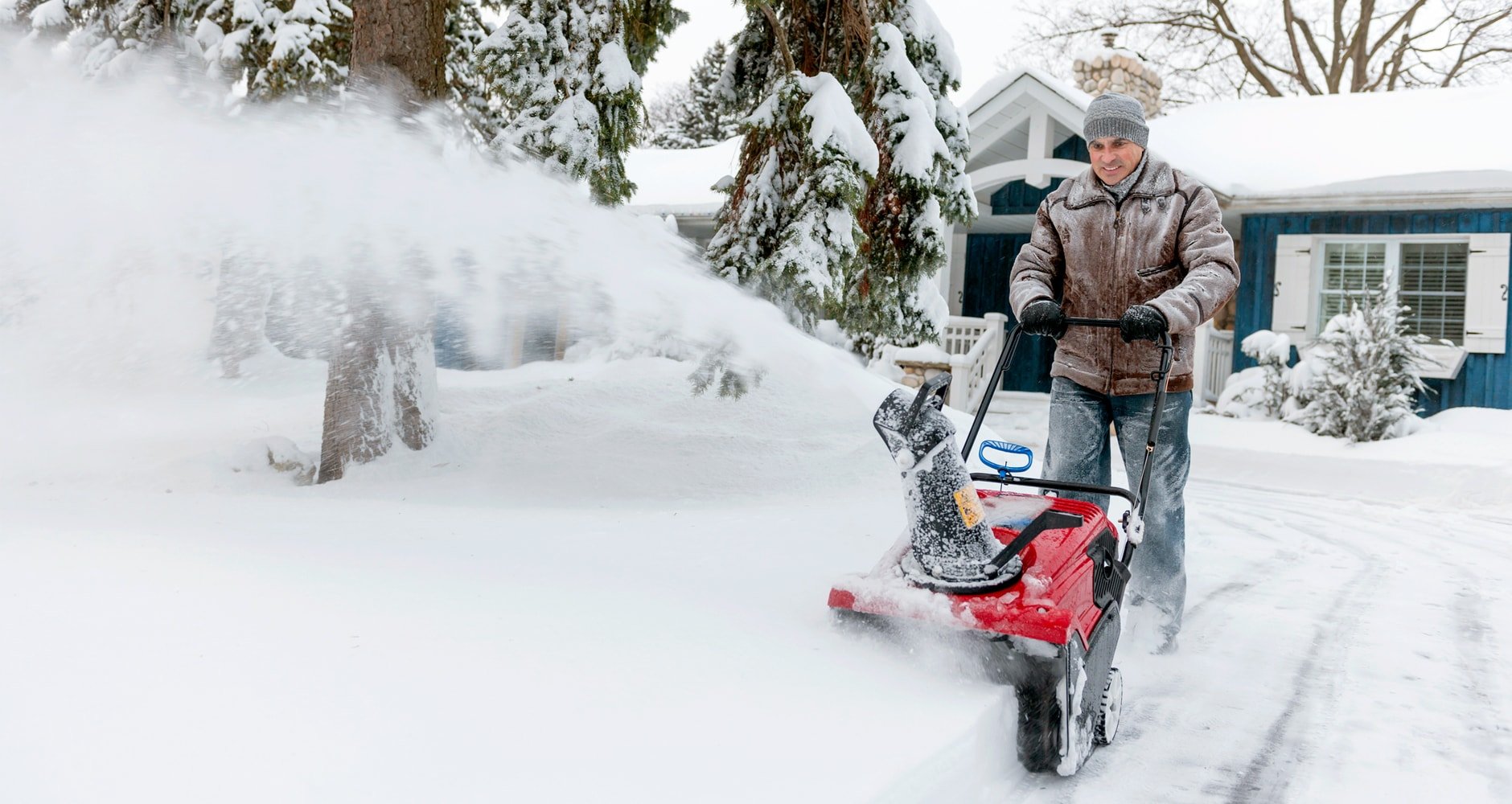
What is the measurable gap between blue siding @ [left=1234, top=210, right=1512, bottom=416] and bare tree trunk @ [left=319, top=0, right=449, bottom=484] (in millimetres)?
9515

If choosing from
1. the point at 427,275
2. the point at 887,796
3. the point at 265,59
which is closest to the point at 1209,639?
the point at 887,796

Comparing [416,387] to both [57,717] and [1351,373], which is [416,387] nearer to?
[57,717]

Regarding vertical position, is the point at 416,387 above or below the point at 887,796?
above

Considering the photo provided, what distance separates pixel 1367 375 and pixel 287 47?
10.8 meters

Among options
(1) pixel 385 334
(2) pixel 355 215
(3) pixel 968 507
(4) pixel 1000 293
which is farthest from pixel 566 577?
(4) pixel 1000 293

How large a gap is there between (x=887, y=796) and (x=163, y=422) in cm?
781

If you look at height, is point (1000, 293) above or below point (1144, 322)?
above

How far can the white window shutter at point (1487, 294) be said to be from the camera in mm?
11484

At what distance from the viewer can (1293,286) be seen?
41.5 ft

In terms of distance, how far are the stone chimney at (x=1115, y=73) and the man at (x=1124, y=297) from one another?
13.5 metres

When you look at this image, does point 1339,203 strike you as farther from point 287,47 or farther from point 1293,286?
point 287,47

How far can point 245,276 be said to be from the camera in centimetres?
889

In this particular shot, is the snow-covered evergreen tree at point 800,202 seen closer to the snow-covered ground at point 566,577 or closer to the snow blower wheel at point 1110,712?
the snow-covered ground at point 566,577

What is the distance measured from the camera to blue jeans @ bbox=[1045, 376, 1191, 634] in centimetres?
356
